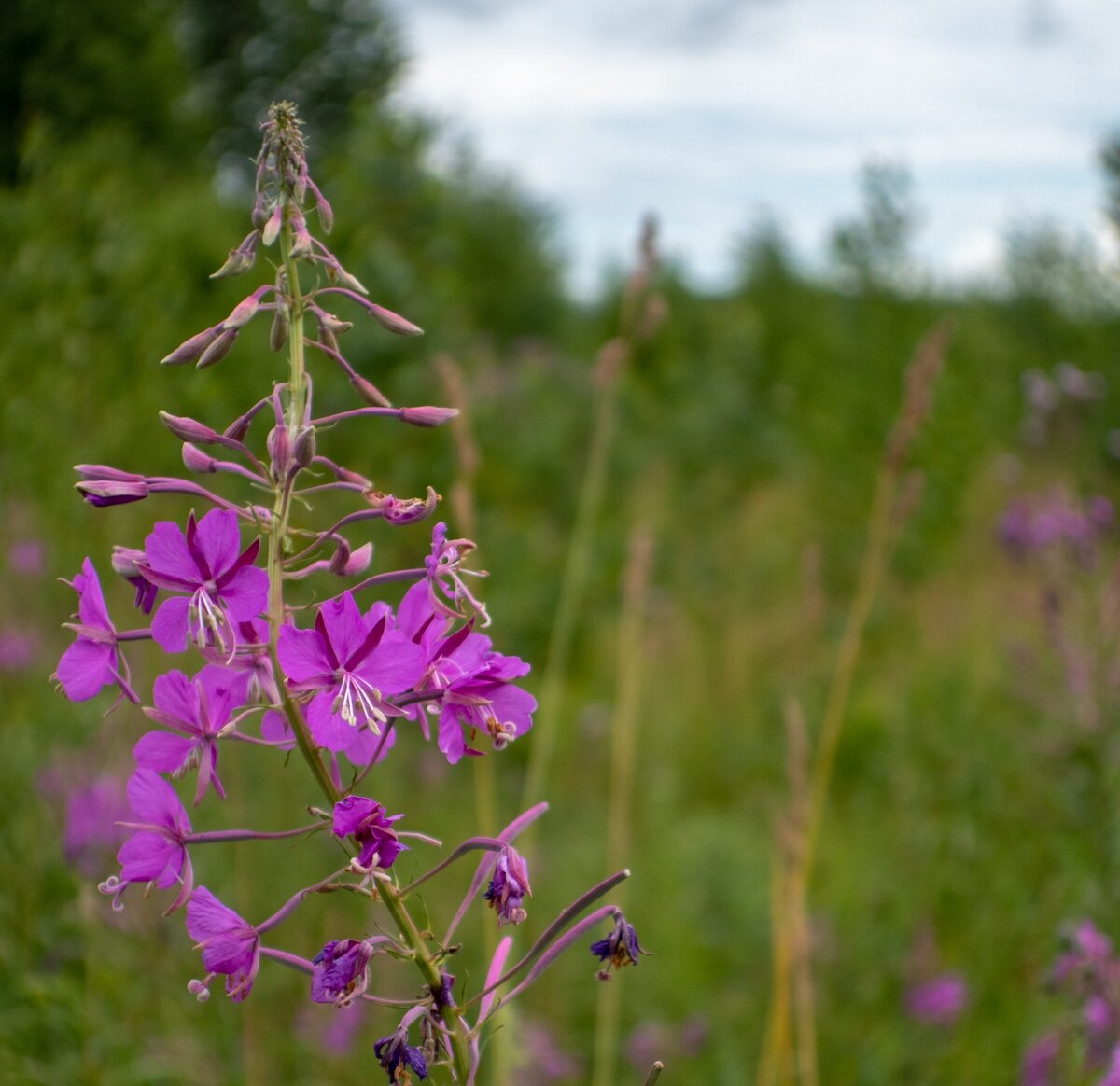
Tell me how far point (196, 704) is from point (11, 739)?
143 inches

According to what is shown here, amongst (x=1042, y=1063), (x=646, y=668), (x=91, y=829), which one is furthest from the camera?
(x=646, y=668)

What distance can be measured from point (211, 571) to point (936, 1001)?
13.0 feet

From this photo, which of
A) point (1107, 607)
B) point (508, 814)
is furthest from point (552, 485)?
point (1107, 607)

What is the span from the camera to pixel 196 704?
1.11 metres

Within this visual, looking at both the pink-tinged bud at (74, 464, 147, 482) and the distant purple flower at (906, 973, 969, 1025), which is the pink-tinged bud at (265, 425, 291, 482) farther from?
the distant purple flower at (906, 973, 969, 1025)

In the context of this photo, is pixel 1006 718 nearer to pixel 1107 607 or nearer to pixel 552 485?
pixel 1107 607

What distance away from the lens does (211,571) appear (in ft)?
3.62

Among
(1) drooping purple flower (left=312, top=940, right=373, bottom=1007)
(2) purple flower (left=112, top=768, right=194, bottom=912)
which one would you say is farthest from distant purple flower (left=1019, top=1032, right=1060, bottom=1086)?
(2) purple flower (left=112, top=768, right=194, bottom=912)

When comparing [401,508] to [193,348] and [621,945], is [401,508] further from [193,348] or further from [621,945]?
[621,945]

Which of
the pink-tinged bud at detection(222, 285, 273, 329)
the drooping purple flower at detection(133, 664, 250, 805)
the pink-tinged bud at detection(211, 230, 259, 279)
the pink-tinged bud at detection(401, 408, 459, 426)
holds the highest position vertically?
the pink-tinged bud at detection(211, 230, 259, 279)

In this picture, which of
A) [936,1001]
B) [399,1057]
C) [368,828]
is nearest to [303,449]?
[368,828]

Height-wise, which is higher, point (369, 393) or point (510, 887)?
point (369, 393)

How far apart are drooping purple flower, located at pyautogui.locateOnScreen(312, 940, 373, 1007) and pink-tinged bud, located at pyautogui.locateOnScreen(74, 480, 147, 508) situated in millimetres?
460

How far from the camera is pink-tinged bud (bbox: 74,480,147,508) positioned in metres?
1.13
